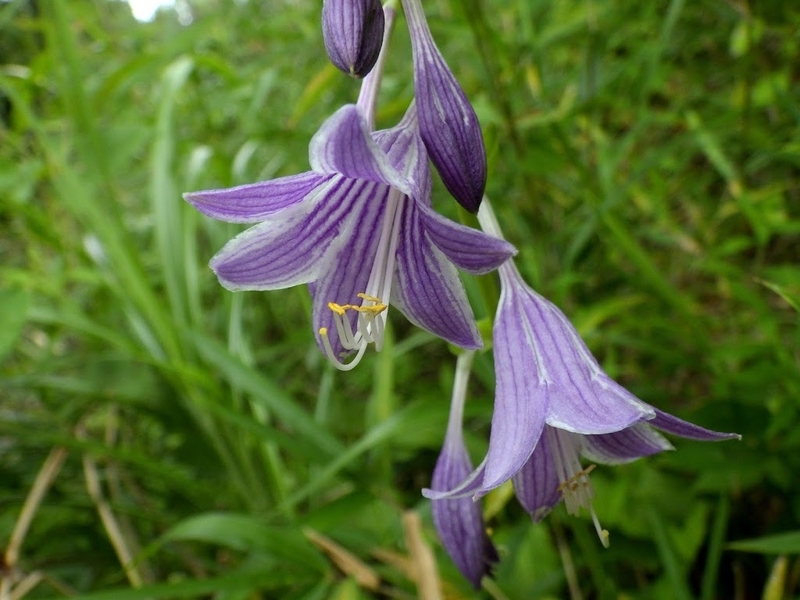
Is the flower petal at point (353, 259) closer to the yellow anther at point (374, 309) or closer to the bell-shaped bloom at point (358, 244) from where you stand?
the bell-shaped bloom at point (358, 244)

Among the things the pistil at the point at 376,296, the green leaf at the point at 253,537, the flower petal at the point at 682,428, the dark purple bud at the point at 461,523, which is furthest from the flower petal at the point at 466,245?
the green leaf at the point at 253,537

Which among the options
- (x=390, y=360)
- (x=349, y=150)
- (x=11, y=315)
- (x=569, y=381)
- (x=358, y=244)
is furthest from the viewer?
(x=390, y=360)

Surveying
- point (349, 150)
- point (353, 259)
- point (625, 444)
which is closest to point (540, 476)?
point (625, 444)

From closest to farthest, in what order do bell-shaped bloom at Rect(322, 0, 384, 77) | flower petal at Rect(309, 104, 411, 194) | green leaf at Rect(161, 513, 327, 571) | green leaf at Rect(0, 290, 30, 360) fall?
flower petal at Rect(309, 104, 411, 194) < bell-shaped bloom at Rect(322, 0, 384, 77) < green leaf at Rect(161, 513, 327, 571) < green leaf at Rect(0, 290, 30, 360)

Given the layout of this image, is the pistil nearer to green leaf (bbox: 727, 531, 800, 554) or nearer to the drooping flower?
the drooping flower

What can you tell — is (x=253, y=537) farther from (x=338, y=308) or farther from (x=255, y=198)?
(x=255, y=198)

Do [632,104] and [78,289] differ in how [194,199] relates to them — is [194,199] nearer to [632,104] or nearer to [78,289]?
[632,104]

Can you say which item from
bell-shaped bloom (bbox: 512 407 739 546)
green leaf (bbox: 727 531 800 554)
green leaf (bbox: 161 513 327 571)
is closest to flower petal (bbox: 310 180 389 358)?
bell-shaped bloom (bbox: 512 407 739 546)

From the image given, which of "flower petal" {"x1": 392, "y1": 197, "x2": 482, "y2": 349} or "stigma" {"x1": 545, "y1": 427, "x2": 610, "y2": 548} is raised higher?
"flower petal" {"x1": 392, "y1": 197, "x2": 482, "y2": 349}
